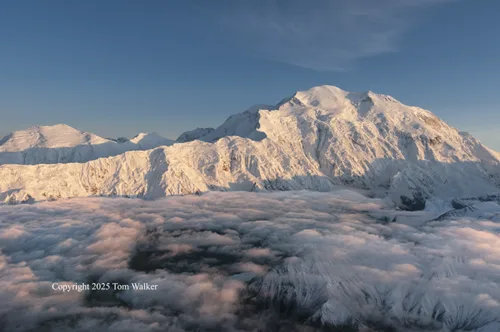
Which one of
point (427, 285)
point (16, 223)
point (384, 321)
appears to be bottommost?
point (384, 321)

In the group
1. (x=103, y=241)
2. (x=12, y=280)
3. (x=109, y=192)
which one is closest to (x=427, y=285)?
(x=103, y=241)

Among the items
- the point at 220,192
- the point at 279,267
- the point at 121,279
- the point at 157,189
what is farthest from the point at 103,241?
the point at 220,192

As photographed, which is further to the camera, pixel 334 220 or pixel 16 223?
pixel 334 220

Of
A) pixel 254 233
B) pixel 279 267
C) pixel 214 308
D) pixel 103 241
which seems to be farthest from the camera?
pixel 254 233

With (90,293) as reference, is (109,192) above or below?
above

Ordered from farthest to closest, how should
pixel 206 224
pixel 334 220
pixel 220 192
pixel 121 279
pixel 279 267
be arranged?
1. pixel 220 192
2. pixel 334 220
3. pixel 206 224
4. pixel 279 267
5. pixel 121 279

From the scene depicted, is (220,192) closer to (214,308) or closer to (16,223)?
(16,223)

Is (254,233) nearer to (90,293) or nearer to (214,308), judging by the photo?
(214,308)
